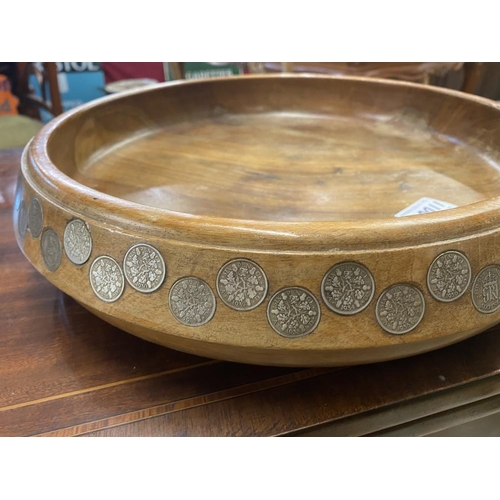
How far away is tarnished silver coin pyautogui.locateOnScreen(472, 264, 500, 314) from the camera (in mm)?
330

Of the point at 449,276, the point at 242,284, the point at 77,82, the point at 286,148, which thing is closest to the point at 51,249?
the point at 242,284

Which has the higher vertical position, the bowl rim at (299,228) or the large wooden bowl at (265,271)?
the bowl rim at (299,228)

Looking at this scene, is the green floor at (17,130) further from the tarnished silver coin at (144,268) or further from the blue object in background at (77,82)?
the tarnished silver coin at (144,268)

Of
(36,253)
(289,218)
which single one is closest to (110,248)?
(36,253)

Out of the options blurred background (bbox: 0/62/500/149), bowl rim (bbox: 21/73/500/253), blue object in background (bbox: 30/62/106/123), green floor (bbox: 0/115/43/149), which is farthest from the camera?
blue object in background (bbox: 30/62/106/123)

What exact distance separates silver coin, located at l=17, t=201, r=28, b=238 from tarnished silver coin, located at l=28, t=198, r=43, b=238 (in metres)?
0.01

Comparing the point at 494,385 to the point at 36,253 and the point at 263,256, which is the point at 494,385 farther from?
the point at 36,253

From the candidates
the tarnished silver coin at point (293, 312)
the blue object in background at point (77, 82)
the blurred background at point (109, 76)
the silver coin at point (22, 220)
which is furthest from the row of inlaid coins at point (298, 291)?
the blue object in background at point (77, 82)

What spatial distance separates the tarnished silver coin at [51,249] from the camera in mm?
364

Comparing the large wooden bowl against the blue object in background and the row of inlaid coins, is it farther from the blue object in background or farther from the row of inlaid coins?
the blue object in background

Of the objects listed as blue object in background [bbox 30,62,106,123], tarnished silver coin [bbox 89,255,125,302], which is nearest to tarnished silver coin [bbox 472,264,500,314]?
tarnished silver coin [bbox 89,255,125,302]

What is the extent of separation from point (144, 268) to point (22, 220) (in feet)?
0.51

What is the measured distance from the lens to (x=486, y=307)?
0.34 metres

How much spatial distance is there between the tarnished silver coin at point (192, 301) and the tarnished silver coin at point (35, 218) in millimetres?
134
